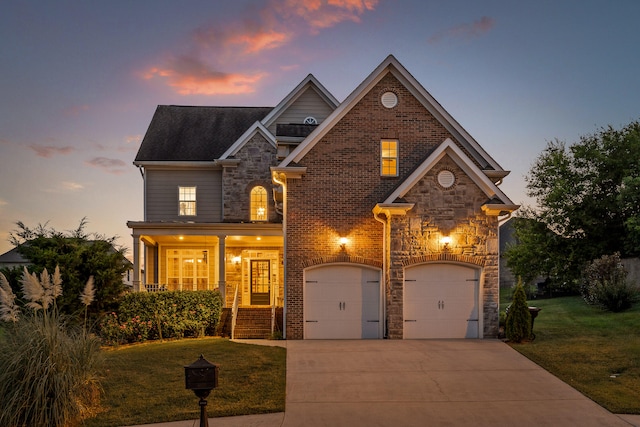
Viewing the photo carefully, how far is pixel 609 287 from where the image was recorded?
19609 mm

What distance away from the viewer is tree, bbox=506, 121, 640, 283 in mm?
28297

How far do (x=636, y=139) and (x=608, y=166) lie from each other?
1.95 meters

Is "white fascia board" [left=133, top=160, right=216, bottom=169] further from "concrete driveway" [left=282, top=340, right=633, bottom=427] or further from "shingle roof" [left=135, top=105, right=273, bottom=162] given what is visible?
"concrete driveway" [left=282, top=340, right=633, bottom=427]

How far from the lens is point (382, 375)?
11.7m

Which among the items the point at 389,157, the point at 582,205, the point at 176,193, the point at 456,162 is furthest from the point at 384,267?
the point at 582,205

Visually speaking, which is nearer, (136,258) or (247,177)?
(136,258)

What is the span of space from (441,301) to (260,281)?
365 inches

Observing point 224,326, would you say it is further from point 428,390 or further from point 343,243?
point 428,390

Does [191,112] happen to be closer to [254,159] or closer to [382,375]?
[254,159]

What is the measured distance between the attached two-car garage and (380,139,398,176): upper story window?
120 inches

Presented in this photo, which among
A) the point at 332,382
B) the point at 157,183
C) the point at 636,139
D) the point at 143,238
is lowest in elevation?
the point at 332,382

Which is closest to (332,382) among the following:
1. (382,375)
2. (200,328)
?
(382,375)

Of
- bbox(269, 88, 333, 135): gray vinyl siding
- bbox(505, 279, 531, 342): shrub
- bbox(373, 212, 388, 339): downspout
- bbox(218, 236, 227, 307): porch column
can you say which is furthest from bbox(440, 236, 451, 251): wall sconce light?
bbox(269, 88, 333, 135): gray vinyl siding

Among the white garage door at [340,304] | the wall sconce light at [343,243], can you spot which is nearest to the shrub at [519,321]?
the white garage door at [340,304]
